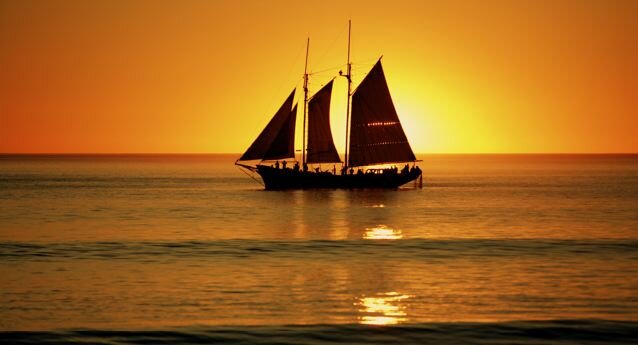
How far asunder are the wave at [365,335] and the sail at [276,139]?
76934mm

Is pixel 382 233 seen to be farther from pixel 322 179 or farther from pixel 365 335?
pixel 322 179

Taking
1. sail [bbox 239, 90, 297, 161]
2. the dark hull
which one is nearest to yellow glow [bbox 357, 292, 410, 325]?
sail [bbox 239, 90, 297, 161]

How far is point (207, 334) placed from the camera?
88.3 ft

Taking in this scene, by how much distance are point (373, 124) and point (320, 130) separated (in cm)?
626

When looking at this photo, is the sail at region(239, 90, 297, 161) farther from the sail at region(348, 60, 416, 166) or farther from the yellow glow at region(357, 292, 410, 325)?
the yellow glow at region(357, 292, 410, 325)

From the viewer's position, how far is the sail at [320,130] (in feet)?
365

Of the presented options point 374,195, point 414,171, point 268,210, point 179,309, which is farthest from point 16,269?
point 414,171

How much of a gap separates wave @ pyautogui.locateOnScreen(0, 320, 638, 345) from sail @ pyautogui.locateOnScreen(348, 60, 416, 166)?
276ft

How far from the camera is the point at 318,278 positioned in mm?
38812

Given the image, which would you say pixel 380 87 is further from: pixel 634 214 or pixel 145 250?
pixel 145 250

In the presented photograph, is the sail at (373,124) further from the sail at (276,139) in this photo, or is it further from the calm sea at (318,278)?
the calm sea at (318,278)

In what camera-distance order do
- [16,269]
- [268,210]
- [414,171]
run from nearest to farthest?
[16,269] → [268,210] → [414,171]

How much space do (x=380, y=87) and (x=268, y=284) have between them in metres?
77.7

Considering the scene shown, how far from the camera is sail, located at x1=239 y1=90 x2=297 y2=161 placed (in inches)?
4107
